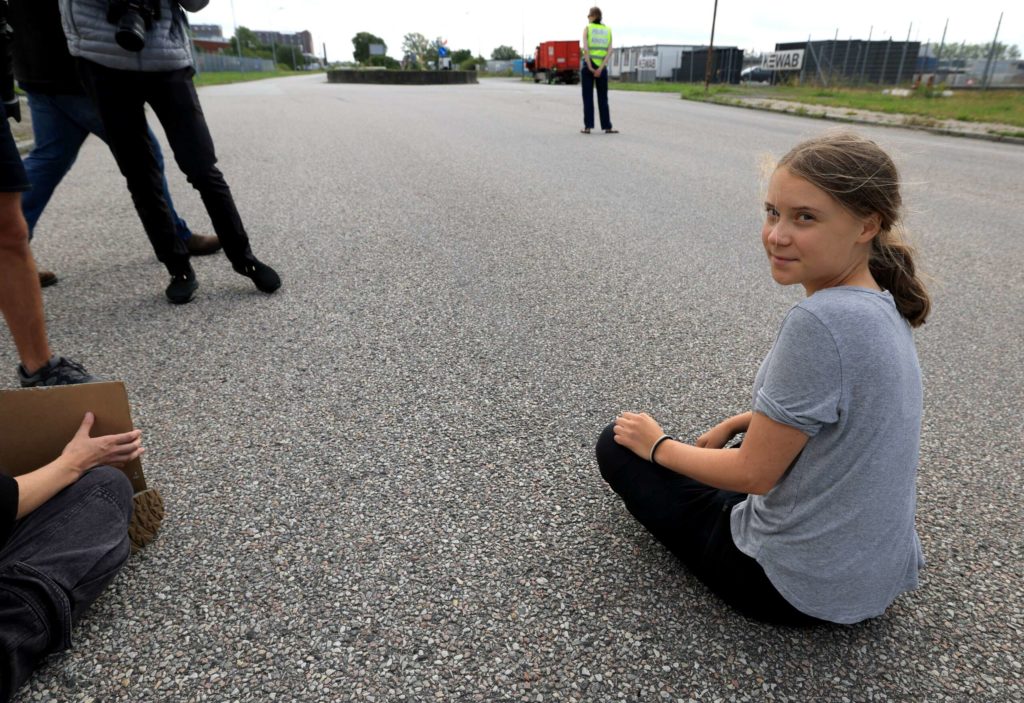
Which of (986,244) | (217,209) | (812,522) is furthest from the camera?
(986,244)

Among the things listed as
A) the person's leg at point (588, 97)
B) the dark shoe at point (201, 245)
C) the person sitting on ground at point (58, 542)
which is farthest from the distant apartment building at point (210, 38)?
the person sitting on ground at point (58, 542)

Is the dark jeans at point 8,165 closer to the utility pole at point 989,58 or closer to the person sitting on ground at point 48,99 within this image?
the person sitting on ground at point 48,99

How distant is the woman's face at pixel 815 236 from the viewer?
4.94 ft

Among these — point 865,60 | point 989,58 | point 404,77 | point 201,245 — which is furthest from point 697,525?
point 404,77

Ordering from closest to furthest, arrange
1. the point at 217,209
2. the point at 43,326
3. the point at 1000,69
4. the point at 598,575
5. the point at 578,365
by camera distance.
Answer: the point at 598,575, the point at 43,326, the point at 578,365, the point at 217,209, the point at 1000,69

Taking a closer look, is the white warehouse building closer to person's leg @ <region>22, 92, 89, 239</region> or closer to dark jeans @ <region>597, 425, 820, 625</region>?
person's leg @ <region>22, 92, 89, 239</region>

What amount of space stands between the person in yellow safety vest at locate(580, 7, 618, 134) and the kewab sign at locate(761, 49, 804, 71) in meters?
27.6

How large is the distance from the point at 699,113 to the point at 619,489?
16317 mm

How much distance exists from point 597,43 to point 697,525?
11.8 metres

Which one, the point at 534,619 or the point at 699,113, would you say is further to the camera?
the point at 699,113

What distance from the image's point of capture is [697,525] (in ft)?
6.22

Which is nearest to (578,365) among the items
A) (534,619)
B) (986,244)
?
(534,619)

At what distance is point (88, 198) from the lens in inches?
257

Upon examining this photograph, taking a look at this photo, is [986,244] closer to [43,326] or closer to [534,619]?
[534,619]
